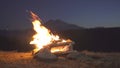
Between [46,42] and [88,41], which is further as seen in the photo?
[88,41]

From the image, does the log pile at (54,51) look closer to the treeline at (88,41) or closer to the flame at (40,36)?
the flame at (40,36)

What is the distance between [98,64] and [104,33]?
1657cm

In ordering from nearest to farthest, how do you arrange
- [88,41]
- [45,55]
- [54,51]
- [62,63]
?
1. [62,63]
2. [45,55]
3. [54,51]
4. [88,41]

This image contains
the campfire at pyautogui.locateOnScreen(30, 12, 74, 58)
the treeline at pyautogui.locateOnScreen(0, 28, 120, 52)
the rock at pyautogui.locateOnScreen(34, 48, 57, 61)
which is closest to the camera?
the rock at pyautogui.locateOnScreen(34, 48, 57, 61)

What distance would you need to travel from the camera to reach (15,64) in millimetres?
18469

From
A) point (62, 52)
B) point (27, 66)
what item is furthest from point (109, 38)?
point (27, 66)

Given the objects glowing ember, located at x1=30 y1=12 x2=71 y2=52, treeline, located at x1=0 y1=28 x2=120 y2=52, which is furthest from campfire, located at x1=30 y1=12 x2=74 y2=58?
treeline, located at x1=0 y1=28 x2=120 y2=52

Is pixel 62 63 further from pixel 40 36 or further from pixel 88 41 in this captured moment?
pixel 88 41

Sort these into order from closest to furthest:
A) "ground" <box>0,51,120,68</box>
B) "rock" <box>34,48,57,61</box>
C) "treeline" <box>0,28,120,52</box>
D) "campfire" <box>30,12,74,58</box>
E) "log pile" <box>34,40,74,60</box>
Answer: "ground" <box>0,51,120,68</box> < "rock" <box>34,48,57,61</box> < "log pile" <box>34,40,74,60</box> < "campfire" <box>30,12,74,58</box> < "treeline" <box>0,28,120,52</box>

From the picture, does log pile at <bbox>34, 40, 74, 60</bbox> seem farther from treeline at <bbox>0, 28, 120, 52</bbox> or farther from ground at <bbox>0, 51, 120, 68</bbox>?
treeline at <bbox>0, 28, 120, 52</bbox>

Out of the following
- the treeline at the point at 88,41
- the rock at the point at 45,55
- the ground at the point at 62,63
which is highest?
the treeline at the point at 88,41

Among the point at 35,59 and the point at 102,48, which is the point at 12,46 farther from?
the point at 35,59

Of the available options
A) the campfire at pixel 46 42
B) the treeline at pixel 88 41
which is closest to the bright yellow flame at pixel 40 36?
the campfire at pixel 46 42

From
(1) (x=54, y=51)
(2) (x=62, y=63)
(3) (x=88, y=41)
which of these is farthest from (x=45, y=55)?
Result: (3) (x=88, y=41)
